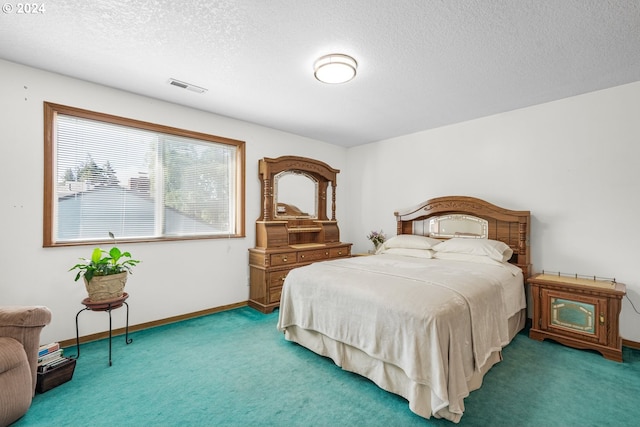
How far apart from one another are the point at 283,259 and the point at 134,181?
2.04m

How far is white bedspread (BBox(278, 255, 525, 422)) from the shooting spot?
1754mm

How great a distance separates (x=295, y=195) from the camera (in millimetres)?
4672

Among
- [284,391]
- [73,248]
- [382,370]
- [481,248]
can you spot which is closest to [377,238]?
[481,248]

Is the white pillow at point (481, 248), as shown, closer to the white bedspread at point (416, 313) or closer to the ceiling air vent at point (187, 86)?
the white bedspread at point (416, 313)

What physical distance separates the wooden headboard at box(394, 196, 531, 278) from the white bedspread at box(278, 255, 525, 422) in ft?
1.78

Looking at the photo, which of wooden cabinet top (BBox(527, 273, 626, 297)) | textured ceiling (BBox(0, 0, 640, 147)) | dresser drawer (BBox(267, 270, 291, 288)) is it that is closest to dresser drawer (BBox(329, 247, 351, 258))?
dresser drawer (BBox(267, 270, 291, 288))

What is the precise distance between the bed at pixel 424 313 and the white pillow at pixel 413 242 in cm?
21

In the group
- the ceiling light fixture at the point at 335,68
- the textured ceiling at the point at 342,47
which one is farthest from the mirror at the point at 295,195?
the ceiling light fixture at the point at 335,68

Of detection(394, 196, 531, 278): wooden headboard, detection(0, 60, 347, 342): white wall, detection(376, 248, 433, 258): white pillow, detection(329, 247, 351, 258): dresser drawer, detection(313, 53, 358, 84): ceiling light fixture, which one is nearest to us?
detection(313, 53, 358, 84): ceiling light fixture

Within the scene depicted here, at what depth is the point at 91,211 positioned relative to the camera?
297 cm

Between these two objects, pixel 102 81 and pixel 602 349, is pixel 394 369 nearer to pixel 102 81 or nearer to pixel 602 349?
pixel 602 349

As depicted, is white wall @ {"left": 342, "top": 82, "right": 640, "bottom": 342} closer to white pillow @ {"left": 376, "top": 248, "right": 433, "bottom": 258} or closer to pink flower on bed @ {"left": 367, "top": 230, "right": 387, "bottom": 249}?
pink flower on bed @ {"left": 367, "top": 230, "right": 387, "bottom": 249}

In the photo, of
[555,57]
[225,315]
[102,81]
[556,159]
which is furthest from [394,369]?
[102,81]

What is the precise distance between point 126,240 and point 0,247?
3.01 feet
